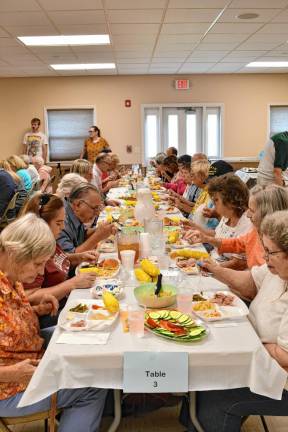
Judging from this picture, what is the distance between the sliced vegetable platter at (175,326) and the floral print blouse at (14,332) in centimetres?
44

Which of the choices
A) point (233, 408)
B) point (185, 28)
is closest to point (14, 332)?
point (233, 408)

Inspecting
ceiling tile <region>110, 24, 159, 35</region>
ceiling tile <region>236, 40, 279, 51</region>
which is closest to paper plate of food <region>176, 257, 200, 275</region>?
ceiling tile <region>110, 24, 159, 35</region>

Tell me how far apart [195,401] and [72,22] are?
181 inches

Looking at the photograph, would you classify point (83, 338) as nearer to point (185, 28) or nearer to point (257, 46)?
point (185, 28)

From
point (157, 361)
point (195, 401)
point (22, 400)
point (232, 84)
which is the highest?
point (232, 84)

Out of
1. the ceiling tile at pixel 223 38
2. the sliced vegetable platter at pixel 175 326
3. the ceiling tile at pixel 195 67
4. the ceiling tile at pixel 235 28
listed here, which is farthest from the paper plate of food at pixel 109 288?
the ceiling tile at pixel 195 67

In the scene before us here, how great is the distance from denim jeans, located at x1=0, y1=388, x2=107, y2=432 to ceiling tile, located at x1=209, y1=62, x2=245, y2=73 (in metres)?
7.41

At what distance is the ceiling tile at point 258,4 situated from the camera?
4.41 meters

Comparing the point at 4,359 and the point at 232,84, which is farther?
the point at 232,84

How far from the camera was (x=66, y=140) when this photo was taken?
9461 millimetres

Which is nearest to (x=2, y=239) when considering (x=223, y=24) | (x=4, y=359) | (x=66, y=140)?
(x=4, y=359)

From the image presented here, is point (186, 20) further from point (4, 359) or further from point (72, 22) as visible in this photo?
point (4, 359)

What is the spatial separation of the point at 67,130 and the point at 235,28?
484 cm

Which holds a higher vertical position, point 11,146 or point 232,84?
point 232,84
